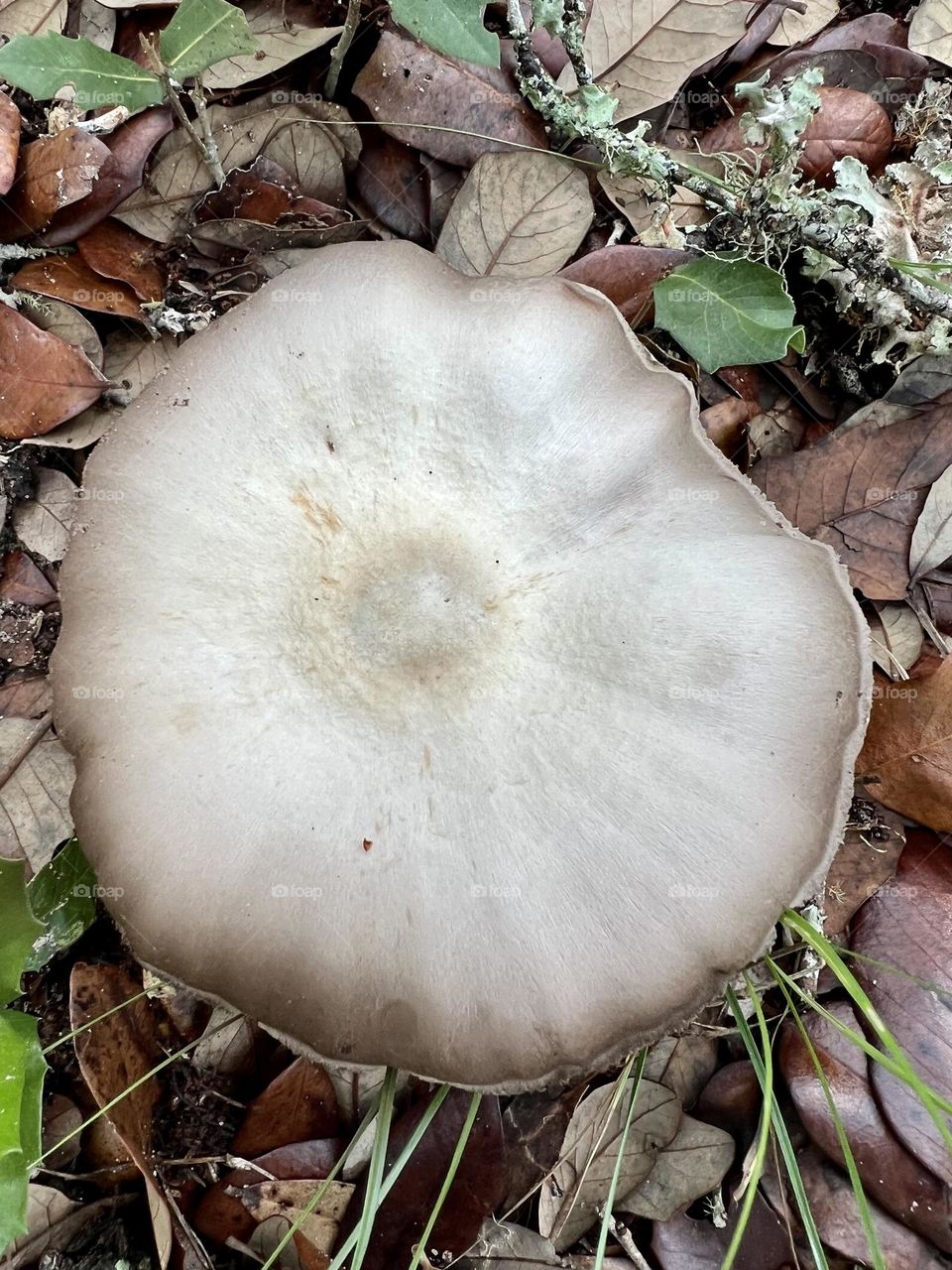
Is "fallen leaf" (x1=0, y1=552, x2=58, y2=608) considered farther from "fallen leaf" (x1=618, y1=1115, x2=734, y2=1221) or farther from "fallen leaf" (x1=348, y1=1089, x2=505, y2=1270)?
"fallen leaf" (x1=618, y1=1115, x2=734, y2=1221)

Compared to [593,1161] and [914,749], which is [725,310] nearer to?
[914,749]

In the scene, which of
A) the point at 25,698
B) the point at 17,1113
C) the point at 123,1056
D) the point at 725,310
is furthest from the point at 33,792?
the point at 725,310

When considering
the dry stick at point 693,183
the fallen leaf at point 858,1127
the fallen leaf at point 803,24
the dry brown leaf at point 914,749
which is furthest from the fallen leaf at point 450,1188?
the fallen leaf at point 803,24

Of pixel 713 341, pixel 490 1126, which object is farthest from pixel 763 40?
pixel 490 1126

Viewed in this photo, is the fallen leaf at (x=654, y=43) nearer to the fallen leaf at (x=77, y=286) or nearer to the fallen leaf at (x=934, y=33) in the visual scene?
the fallen leaf at (x=934, y=33)

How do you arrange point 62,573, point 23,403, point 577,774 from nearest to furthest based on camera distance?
point 577,774
point 62,573
point 23,403

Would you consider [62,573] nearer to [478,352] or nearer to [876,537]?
[478,352]
